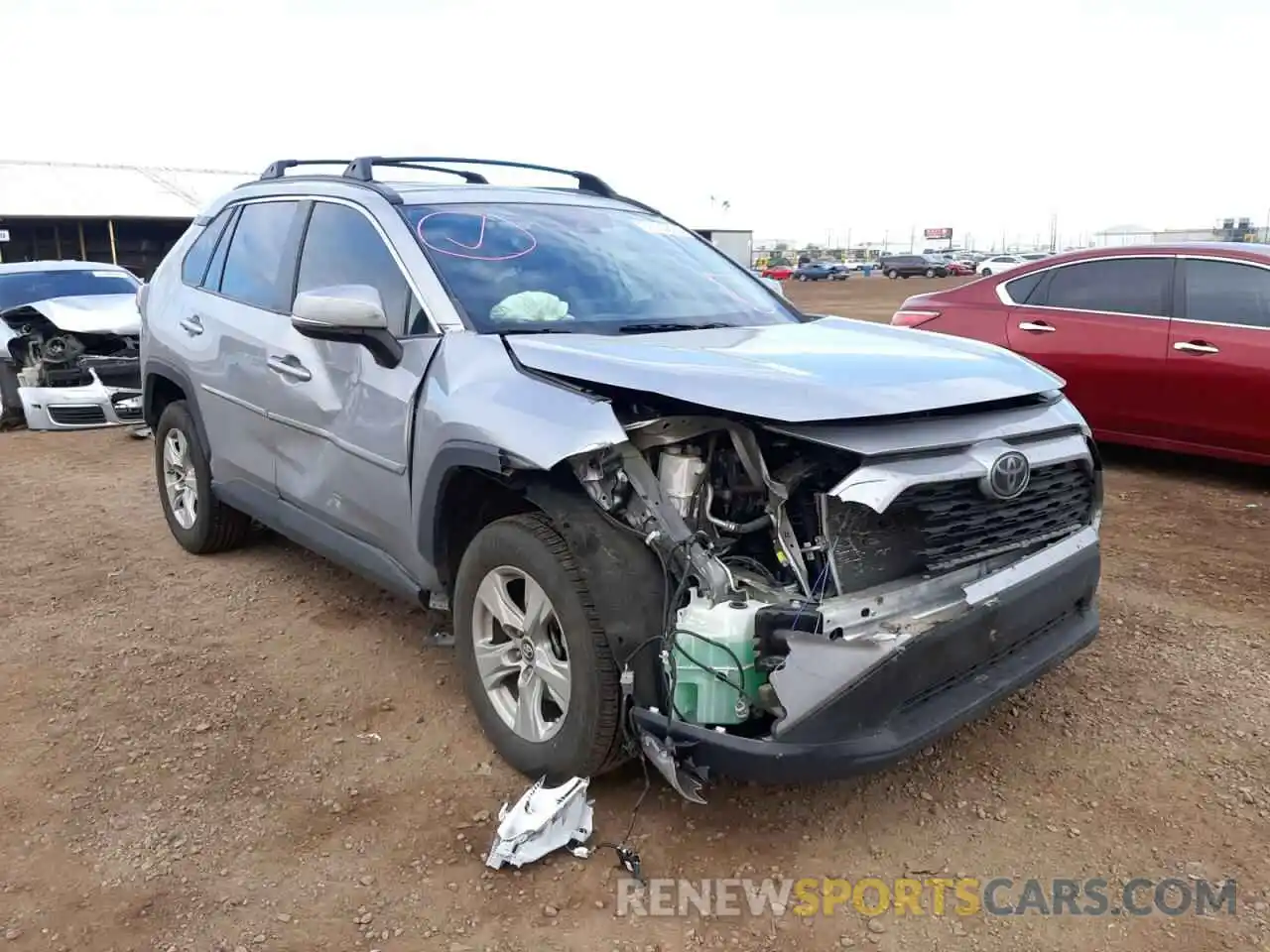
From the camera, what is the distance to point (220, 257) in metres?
4.75

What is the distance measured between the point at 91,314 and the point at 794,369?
29.5 feet

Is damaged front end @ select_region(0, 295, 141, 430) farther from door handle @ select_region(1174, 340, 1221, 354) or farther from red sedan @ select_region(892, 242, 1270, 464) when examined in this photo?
door handle @ select_region(1174, 340, 1221, 354)

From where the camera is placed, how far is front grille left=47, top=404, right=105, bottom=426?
923 cm

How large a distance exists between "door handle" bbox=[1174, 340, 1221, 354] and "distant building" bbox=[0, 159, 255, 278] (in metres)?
27.7

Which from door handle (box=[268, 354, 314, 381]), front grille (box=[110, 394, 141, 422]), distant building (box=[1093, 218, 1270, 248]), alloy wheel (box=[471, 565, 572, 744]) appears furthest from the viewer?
distant building (box=[1093, 218, 1270, 248])

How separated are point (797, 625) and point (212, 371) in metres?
3.24

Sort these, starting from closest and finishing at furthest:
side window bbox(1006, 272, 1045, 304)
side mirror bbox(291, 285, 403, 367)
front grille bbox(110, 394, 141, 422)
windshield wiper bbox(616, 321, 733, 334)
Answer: side mirror bbox(291, 285, 403, 367)
windshield wiper bbox(616, 321, 733, 334)
side window bbox(1006, 272, 1045, 304)
front grille bbox(110, 394, 141, 422)

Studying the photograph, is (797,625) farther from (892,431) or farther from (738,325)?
(738,325)

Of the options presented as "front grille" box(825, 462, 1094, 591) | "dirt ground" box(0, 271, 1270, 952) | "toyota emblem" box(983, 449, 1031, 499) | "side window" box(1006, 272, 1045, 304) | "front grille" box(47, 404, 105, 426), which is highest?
"side window" box(1006, 272, 1045, 304)

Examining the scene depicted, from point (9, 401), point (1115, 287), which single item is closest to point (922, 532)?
point (1115, 287)

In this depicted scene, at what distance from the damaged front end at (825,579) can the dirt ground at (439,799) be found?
0.42 m

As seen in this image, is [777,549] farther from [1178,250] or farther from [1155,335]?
[1178,250]

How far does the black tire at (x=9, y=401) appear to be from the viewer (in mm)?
9461

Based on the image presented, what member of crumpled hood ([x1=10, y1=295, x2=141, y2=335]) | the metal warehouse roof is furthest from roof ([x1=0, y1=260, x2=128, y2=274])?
the metal warehouse roof
